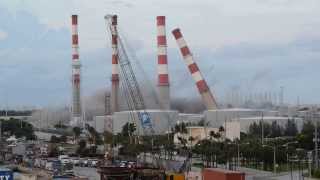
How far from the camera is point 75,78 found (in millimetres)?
104750

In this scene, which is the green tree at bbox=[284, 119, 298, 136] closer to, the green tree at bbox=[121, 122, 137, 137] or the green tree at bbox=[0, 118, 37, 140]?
the green tree at bbox=[121, 122, 137, 137]

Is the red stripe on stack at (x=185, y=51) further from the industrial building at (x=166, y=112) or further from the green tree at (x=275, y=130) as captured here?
the green tree at (x=275, y=130)

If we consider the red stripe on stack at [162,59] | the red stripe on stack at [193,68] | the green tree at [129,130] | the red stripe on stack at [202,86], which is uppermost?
the red stripe on stack at [162,59]

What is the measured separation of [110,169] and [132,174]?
1.37 meters

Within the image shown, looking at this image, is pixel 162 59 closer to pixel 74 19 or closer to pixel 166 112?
pixel 166 112

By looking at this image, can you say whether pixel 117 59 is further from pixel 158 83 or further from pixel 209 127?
pixel 209 127

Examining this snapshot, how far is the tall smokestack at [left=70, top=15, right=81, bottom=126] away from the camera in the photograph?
98.8 metres

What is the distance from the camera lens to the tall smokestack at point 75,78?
324 feet

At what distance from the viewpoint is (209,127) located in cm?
9138

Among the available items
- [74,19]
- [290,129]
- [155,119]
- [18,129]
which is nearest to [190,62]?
[155,119]

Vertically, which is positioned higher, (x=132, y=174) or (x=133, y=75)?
(x=133, y=75)

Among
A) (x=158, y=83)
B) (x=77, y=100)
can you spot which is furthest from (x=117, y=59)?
(x=77, y=100)

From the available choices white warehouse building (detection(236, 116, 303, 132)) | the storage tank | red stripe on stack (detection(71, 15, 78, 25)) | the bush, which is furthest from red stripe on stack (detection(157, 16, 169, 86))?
the storage tank

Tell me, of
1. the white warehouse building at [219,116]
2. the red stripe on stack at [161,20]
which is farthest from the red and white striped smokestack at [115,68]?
the white warehouse building at [219,116]
